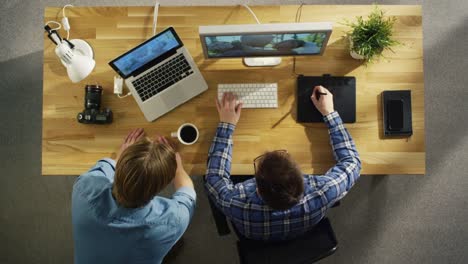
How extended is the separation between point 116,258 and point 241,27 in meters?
0.96

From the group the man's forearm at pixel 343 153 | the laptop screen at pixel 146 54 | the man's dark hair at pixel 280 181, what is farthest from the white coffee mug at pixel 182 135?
the man's forearm at pixel 343 153

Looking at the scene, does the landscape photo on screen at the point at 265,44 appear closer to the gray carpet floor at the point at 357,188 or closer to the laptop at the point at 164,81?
the laptop at the point at 164,81

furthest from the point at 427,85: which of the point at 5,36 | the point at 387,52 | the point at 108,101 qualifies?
the point at 5,36

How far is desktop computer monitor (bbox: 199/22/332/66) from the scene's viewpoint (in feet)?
4.60

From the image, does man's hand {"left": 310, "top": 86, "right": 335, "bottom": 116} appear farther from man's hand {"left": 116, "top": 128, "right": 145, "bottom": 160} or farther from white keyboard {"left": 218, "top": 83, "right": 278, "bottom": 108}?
man's hand {"left": 116, "top": 128, "right": 145, "bottom": 160}

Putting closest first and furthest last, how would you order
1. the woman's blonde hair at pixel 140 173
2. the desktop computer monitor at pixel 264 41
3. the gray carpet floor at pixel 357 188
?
the woman's blonde hair at pixel 140 173, the desktop computer monitor at pixel 264 41, the gray carpet floor at pixel 357 188

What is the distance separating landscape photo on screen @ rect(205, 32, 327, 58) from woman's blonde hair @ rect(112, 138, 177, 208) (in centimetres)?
49

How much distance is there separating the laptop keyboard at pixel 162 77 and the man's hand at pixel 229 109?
7.8 inches

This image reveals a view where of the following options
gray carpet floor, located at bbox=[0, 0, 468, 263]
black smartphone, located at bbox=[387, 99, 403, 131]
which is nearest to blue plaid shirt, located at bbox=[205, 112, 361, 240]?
black smartphone, located at bbox=[387, 99, 403, 131]

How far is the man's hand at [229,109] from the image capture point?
168cm

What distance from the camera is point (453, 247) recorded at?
7.84 feet

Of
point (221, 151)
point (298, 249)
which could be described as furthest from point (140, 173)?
point (298, 249)

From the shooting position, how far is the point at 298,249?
4.80 feet

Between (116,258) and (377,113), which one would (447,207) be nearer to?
(377,113)
